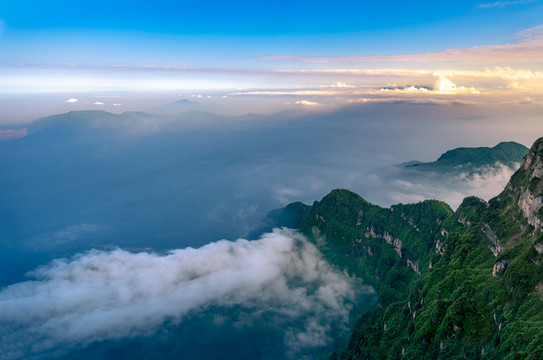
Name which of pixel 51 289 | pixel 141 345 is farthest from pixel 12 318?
pixel 141 345

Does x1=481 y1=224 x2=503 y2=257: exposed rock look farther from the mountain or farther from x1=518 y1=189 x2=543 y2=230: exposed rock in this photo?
x1=518 y1=189 x2=543 y2=230: exposed rock

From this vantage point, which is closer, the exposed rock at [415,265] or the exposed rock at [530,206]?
the exposed rock at [530,206]

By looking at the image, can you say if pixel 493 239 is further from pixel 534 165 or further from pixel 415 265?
pixel 415 265

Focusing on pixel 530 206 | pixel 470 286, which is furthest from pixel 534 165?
pixel 470 286

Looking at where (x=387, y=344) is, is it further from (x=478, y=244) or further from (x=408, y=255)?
(x=408, y=255)

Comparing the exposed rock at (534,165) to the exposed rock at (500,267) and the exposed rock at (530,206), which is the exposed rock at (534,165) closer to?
Answer: the exposed rock at (530,206)

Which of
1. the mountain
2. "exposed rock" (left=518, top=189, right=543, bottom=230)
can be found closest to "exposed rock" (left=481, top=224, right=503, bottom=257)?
the mountain

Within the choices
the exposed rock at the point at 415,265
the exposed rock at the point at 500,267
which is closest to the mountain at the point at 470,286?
the exposed rock at the point at 415,265
